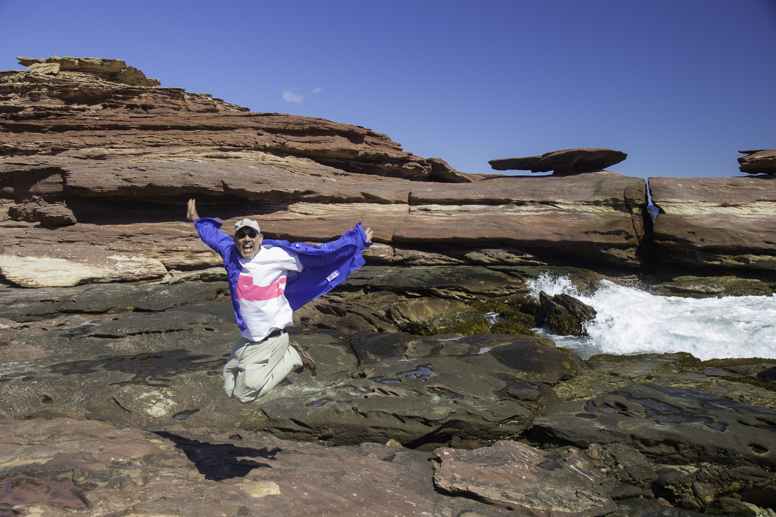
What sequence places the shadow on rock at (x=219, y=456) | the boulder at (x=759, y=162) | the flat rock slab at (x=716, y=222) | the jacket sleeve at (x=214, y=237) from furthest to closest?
the boulder at (x=759, y=162), the flat rock slab at (x=716, y=222), the jacket sleeve at (x=214, y=237), the shadow on rock at (x=219, y=456)

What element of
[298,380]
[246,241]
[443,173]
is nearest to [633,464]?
[298,380]

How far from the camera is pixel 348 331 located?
9.00m

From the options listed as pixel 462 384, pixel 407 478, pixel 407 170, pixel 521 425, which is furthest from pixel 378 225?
pixel 407 478

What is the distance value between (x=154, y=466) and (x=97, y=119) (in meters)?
14.2

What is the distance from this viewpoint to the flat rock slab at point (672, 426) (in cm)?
468

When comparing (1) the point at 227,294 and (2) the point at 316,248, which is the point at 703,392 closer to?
(2) the point at 316,248

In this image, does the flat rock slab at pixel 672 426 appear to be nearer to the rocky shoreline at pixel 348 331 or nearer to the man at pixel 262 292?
the rocky shoreline at pixel 348 331

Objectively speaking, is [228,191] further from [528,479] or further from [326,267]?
[528,479]

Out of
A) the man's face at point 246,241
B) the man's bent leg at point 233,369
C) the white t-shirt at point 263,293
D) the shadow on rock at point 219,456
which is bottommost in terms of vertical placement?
the shadow on rock at point 219,456

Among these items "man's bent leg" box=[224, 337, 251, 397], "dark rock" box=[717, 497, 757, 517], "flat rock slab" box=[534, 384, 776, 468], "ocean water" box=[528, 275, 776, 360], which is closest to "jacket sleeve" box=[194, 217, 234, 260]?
"man's bent leg" box=[224, 337, 251, 397]

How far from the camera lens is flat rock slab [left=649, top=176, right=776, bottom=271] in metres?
13.0

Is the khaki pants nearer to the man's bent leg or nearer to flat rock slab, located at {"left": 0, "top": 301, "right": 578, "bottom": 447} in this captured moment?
the man's bent leg

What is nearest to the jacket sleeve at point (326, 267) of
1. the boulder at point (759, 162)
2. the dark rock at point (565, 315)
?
the dark rock at point (565, 315)

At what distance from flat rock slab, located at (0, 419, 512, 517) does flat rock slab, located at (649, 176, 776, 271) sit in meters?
12.1
